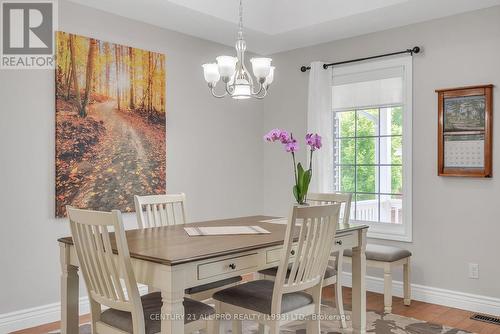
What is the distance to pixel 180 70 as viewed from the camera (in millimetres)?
4348

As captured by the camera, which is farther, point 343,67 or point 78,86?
point 343,67

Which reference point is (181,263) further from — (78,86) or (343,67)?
(343,67)

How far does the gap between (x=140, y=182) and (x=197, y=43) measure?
1.52m

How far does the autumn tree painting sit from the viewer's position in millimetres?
3480

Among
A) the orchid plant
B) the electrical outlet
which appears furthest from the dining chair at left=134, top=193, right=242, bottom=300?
the electrical outlet

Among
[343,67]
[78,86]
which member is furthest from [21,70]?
[343,67]

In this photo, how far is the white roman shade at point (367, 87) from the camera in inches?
164

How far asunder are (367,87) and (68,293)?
10.5 feet

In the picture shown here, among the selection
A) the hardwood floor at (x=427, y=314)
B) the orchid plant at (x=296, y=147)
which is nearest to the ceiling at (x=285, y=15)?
the orchid plant at (x=296, y=147)

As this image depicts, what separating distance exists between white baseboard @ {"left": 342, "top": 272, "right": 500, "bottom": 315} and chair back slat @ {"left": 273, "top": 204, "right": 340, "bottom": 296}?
6.19ft

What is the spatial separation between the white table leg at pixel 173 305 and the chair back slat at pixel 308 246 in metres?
0.54

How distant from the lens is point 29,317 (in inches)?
131

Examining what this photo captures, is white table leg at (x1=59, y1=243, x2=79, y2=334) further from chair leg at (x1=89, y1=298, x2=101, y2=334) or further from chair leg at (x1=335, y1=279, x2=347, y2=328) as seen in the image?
chair leg at (x1=335, y1=279, x2=347, y2=328)

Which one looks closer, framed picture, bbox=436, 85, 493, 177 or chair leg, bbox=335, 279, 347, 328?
chair leg, bbox=335, 279, 347, 328
